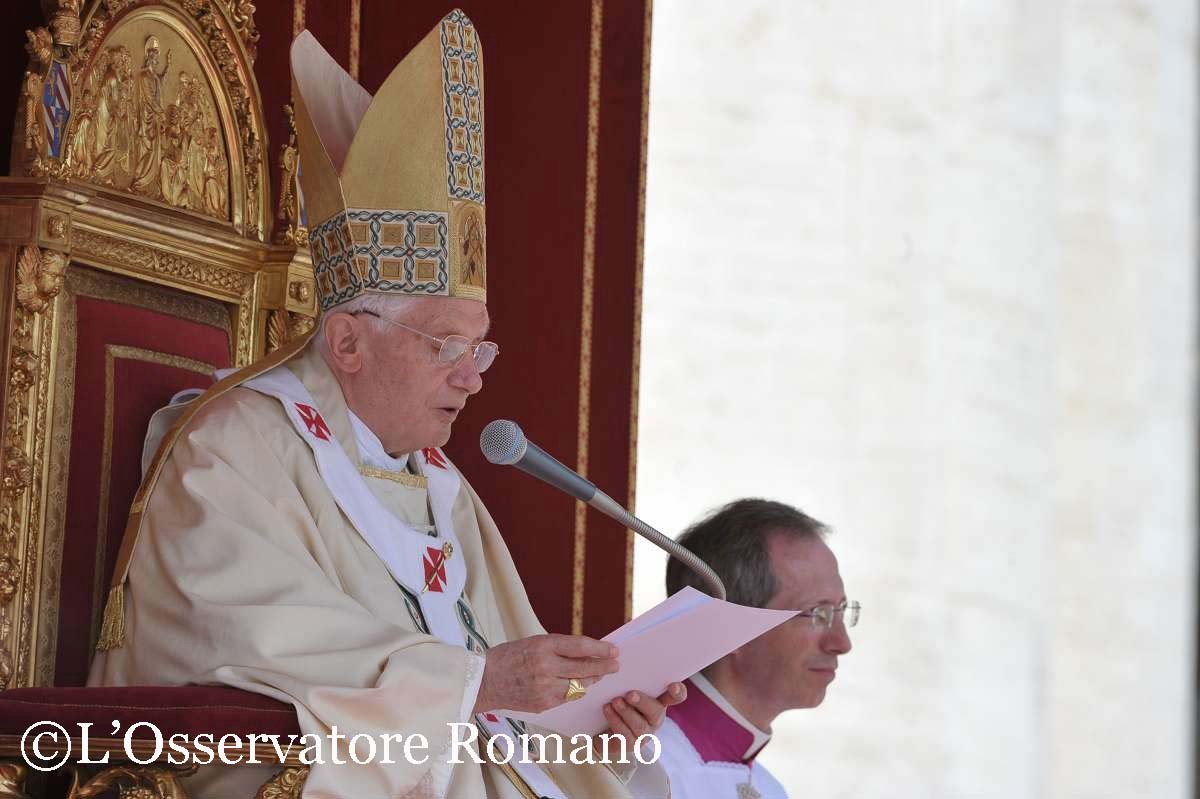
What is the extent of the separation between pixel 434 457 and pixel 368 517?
1.43 ft

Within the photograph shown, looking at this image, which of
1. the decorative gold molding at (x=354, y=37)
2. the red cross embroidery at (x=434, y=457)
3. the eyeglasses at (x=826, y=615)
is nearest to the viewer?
the red cross embroidery at (x=434, y=457)

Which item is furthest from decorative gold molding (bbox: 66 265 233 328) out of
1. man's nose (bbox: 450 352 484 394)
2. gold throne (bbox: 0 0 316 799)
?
man's nose (bbox: 450 352 484 394)

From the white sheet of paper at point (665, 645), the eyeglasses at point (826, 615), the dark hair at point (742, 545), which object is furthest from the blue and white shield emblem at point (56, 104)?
the eyeglasses at point (826, 615)

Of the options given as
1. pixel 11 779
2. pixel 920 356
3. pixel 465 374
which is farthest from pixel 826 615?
pixel 920 356

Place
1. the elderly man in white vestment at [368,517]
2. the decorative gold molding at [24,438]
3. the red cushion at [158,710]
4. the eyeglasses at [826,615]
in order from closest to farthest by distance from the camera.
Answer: the red cushion at [158,710] < the elderly man in white vestment at [368,517] < the decorative gold molding at [24,438] < the eyeglasses at [826,615]

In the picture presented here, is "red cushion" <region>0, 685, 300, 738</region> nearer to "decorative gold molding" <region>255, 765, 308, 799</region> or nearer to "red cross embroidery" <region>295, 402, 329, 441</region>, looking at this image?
"decorative gold molding" <region>255, 765, 308, 799</region>

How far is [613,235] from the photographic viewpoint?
4.99 m

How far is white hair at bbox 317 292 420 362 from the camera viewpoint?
369 centimetres

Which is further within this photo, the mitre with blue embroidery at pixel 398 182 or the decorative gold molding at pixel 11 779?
the mitre with blue embroidery at pixel 398 182

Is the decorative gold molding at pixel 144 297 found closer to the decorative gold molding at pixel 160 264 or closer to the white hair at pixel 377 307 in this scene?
the decorative gold molding at pixel 160 264

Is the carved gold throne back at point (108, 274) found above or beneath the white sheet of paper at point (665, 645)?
above

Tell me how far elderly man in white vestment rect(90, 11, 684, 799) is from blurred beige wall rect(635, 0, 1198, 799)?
2.82 metres

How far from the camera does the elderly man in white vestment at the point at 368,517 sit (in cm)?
306

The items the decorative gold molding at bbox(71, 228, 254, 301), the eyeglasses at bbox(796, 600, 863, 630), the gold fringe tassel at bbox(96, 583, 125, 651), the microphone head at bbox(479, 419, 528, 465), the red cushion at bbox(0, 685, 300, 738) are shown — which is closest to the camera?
the red cushion at bbox(0, 685, 300, 738)
